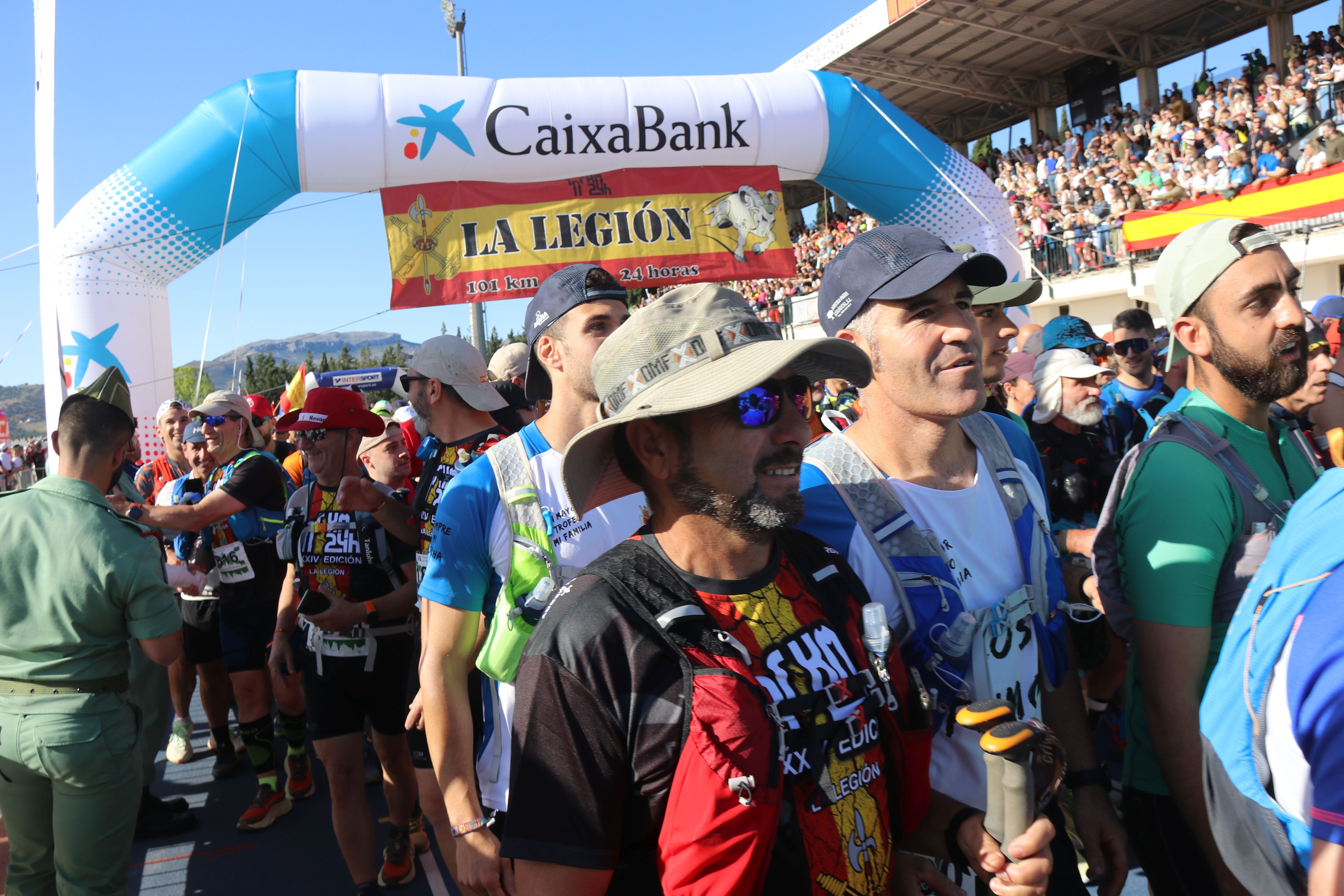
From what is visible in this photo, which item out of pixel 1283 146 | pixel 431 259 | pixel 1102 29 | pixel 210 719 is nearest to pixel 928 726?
pixel 210 719

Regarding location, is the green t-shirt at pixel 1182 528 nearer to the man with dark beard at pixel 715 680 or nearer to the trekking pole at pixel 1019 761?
the trekking pole at pixel 1019 761

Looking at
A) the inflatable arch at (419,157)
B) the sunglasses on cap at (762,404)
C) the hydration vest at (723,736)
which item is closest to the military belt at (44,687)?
the hydration vest at (723,736)

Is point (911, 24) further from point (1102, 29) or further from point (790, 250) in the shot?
point (790, 250)

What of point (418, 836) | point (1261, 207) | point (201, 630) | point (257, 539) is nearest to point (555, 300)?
point (418, 836)

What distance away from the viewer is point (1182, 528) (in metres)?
1.73

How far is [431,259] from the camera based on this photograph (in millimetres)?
8586

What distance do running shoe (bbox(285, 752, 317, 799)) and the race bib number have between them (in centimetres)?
101

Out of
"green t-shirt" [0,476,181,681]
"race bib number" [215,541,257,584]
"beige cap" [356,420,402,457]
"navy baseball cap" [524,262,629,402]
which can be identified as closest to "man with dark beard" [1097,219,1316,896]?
"navy baseball cap" [524,262,629,402]

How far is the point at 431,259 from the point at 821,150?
420 cm

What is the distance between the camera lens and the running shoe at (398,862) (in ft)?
11.7

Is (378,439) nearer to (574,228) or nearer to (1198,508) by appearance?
(1198,508)

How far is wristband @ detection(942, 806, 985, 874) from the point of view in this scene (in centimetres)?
149

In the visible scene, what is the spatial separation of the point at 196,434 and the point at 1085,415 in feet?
15.6

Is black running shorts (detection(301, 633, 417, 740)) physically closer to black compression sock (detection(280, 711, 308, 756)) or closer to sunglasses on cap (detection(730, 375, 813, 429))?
black compression sock (detection(280, 711, 308, 756))
